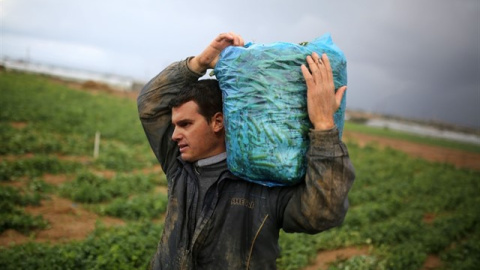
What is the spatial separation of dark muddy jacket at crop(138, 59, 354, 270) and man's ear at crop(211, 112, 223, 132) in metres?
0.26

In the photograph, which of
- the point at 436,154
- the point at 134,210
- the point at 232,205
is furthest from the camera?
the point at 436,154

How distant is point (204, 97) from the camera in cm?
196

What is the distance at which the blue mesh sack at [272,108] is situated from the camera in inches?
63.9

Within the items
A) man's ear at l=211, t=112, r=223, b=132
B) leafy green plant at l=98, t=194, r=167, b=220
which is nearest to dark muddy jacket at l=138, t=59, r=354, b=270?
man's ear at l=211, t=112, r=223, b=132

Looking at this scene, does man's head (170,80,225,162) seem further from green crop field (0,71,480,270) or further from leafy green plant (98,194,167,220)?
leafy green plant (98,194,167,220)

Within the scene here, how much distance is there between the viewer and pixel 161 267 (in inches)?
80.3

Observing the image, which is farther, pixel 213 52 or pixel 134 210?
pixel 134 210

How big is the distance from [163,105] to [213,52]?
0.48 m

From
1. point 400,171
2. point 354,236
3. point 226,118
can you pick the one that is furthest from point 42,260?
point 400,171

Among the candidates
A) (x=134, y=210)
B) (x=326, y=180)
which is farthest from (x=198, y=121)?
(x=134, y=210)

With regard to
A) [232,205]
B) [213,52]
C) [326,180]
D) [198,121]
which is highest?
[213,52]

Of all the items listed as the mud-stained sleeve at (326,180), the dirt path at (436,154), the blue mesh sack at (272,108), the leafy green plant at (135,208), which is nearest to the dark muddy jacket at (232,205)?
the mud-stained sleeve at (326,180)

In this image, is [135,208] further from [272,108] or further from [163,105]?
[272,108]

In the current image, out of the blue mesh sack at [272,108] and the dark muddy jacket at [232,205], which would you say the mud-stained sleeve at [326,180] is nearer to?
the dark muddy jacket at [232,205]
